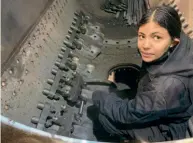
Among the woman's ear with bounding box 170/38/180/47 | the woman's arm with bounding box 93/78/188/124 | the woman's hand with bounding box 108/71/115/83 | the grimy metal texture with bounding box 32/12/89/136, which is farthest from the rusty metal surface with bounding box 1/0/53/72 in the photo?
the woman's ear with bounding box 170/38/180/47

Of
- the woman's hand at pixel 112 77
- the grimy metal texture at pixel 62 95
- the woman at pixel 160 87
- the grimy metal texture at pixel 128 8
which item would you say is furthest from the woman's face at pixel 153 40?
the grimy metal texture at pixel 128 8

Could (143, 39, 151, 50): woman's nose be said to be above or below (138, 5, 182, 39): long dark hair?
below

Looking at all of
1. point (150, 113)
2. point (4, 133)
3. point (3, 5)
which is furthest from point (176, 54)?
point (3, 5)

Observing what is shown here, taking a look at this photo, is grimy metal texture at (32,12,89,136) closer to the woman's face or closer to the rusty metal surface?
the rusty metal surface

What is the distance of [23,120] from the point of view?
1399 millimetres

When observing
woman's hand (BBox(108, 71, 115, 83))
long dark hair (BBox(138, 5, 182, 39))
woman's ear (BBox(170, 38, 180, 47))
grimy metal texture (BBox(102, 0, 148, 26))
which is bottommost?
woman's ear (BBox(170, 38, 180, 47))

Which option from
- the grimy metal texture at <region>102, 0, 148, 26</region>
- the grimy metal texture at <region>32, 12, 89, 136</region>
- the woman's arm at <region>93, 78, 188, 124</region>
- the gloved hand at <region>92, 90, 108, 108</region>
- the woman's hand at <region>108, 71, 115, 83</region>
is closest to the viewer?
the woman's arm at <region>93, 78, 188, 124</region>

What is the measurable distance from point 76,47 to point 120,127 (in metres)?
0.74

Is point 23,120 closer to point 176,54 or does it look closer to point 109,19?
point 176,54

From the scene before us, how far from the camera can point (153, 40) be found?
1.09 meters

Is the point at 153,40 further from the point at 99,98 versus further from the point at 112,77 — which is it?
the point at 112,77

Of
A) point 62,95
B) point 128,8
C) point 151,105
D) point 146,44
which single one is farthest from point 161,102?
point 128,8

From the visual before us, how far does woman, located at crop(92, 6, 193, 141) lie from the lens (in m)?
1.06

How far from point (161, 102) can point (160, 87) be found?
0.13 feet
